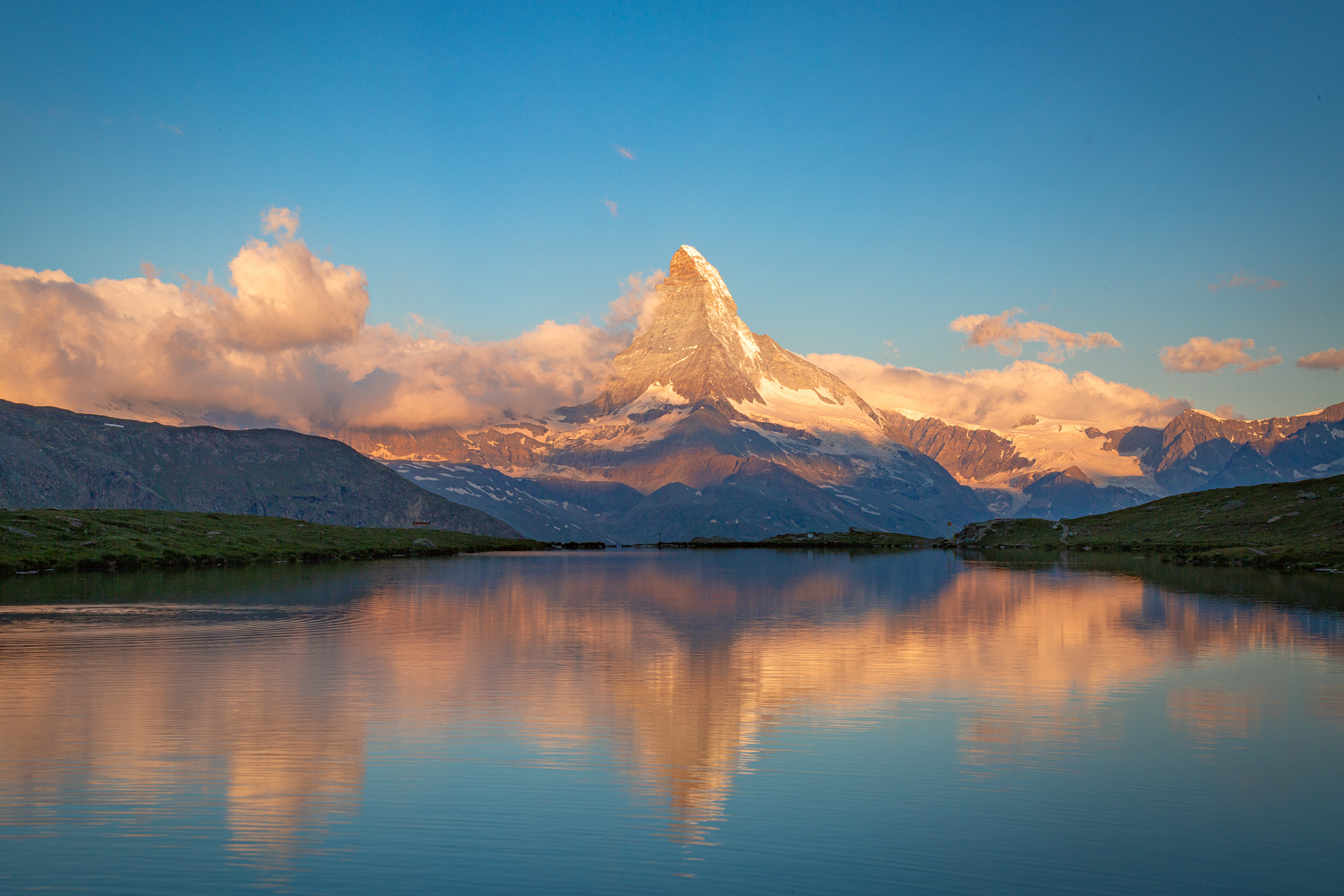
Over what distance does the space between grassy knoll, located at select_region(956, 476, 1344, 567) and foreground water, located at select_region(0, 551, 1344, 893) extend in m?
72.4

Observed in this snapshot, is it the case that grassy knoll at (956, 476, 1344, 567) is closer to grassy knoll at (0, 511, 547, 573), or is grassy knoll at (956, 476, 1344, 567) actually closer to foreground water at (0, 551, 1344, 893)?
foreground water at (0, 551, 1344, 893)

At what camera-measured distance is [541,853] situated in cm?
2034

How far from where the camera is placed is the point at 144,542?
459 feet

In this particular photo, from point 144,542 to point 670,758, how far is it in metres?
135

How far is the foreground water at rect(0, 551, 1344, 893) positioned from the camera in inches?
774

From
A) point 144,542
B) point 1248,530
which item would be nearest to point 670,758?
point 144,542

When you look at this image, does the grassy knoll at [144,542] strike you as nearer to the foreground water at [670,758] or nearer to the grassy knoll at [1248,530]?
the foreground water at [670,758]

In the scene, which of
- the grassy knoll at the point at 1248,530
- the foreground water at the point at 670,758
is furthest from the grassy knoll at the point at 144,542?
the grassy knoll at the point at 1248,530

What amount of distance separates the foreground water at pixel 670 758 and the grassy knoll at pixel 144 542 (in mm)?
72851

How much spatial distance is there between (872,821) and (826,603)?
57.8 meters

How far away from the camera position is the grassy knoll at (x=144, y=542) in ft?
395

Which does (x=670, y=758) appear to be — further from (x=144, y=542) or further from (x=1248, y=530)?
(x=1248, y=530)

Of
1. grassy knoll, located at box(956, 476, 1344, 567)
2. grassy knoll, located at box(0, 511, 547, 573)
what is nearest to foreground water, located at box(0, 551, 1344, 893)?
grassy knoll, located at box(956, 476, 1344, 567)

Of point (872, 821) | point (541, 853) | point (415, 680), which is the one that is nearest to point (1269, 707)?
point (872, 821)
